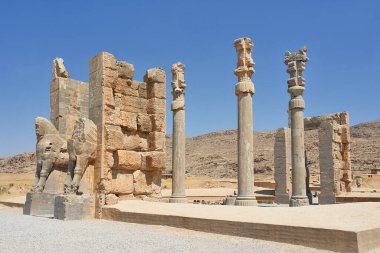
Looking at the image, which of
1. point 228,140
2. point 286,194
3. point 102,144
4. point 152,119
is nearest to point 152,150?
point 152,119

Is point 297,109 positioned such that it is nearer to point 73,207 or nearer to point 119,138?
point 119,138

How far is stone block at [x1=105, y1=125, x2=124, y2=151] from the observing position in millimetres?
11438

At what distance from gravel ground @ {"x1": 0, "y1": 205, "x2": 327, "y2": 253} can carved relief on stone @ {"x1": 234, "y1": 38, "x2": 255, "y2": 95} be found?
5271mm

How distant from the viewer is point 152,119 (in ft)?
43.2

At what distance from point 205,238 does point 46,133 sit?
8.90 metres

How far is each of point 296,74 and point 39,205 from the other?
9.49 meters

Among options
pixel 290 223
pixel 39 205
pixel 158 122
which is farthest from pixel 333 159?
pixel 290 223

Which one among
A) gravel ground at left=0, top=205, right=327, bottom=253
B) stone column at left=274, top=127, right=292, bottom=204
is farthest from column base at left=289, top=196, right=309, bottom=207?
stone column at left=274, top=127, right=292, bottom=204

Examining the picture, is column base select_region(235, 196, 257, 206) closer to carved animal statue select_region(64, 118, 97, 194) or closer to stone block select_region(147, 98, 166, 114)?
stone block select_region(147, 98, 166, 114)

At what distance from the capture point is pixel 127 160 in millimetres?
11992

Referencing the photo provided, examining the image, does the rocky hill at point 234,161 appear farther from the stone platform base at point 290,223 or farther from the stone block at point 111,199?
the stone platform base at point 290,223

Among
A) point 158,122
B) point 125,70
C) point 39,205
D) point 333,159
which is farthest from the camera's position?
point 333,159

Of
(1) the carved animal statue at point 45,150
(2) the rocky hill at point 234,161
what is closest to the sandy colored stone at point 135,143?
(1) the carved animal statue at point 45,150

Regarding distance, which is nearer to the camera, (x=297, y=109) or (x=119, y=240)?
(x=119, y=240)
